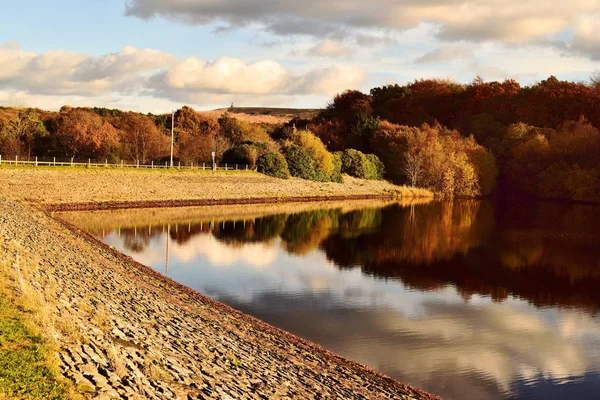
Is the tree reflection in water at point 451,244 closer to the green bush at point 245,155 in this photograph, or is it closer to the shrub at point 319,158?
the green bush at point 245,155

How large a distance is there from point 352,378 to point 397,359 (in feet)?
10.3

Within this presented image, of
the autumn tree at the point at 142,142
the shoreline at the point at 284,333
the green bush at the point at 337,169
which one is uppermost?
the autumn tree at the point at 142,142

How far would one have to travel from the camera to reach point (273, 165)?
245 feet

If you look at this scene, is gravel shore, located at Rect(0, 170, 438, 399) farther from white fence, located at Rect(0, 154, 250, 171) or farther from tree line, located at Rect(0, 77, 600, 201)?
tree line, located at Rect(0, 77, 600, 201)

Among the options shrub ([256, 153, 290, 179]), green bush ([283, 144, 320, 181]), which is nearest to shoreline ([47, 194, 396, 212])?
shrub ([256, 153, 290, 179])

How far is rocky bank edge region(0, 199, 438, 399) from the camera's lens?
9445 mm

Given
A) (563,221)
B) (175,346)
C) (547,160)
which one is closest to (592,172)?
(547,160)

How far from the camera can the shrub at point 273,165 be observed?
74500 mm

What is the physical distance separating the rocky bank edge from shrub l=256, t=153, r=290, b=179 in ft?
175

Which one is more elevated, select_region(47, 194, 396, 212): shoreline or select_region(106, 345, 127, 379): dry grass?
select_region(106, 345, 127, 379): dry grass

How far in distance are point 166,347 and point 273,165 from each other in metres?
63.1

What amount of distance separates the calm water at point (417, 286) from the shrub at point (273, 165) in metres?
23.4

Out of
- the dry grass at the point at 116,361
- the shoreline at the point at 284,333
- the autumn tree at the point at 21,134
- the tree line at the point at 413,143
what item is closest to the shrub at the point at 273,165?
the tree line at the point at 413,143

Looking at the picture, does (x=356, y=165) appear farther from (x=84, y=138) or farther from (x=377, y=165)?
(x=84, y=138)
